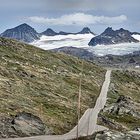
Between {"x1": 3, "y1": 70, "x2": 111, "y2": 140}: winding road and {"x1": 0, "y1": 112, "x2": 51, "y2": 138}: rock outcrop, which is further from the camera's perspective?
{"x1": 3, "y1": 70, "x2": 111, "y2": 140}: winding road

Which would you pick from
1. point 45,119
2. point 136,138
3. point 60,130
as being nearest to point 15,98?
point 45,119

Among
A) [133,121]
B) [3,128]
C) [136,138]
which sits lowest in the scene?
[133,121]

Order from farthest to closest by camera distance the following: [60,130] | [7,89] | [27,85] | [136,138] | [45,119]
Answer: [27,85]
[7,89]
[45,119]
[60,130]
[136,138]

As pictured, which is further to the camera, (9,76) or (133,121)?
(9,76)

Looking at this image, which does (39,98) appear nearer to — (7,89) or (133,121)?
(7,89)

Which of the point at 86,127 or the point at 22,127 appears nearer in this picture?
the point at 22,127

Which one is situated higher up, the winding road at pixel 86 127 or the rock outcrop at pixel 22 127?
the rock outcrop at pixel 22 127

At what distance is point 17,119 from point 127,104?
87553 mm

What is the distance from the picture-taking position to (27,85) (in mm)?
191625

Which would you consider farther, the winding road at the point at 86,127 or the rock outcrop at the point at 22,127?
the winding road at the point at 86,127

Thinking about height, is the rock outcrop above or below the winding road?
above

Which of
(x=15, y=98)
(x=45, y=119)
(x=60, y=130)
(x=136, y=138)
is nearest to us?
(x=136, y=138)

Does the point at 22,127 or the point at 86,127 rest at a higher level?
the point at 22,127

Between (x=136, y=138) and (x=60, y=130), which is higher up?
(x=136, y=138)
